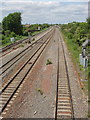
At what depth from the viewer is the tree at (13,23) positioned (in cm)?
5303

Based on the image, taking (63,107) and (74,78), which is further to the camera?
(74,78)

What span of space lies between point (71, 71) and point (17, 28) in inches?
1688

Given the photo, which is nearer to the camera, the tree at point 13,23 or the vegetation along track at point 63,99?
the vegetation along track at point 63,99

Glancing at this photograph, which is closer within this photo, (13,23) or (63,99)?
(63,99)

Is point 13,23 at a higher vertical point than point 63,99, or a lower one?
higher

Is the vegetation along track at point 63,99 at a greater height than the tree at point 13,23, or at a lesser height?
lesser

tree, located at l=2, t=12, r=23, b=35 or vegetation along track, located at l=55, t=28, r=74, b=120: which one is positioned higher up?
tree, located at l=2, t=12, r=23, b=35

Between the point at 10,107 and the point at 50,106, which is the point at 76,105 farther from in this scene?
the point at 10,107

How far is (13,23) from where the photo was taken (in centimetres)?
5388

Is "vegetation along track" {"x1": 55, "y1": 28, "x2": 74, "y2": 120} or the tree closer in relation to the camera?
"vegetation along track" {"x1": 55, "y1": 28, "x2": 74, "y2": 120}

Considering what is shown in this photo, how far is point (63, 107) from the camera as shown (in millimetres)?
9125

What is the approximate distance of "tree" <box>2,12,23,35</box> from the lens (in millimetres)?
53031

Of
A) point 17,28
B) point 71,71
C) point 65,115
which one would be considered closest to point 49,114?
point 65,115

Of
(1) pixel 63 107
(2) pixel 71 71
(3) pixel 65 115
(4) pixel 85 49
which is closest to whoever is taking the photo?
(3) pixel 65 115
